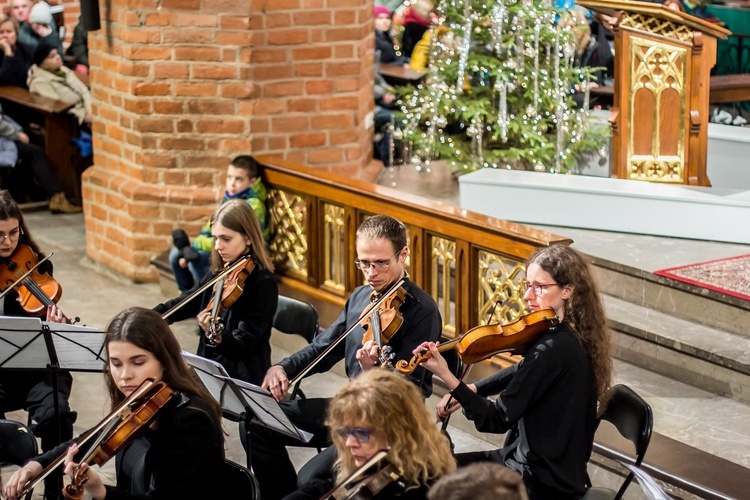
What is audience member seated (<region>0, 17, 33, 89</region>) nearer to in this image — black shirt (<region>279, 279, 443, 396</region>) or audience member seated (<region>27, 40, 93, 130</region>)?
audience member seated (<region>27, 40, 93, 130</region>)

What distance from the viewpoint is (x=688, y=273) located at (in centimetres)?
621

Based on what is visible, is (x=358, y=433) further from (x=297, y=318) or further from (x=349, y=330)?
(x=297, y=318)

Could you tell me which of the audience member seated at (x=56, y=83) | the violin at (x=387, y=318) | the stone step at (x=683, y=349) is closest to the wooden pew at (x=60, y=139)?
the audience member seated at (x=56, y=83)

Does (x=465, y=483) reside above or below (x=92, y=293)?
above

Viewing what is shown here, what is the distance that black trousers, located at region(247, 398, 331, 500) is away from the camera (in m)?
4.63

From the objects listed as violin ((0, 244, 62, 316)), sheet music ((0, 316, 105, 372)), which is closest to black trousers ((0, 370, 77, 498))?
violin ((0, 244, 62, 316))

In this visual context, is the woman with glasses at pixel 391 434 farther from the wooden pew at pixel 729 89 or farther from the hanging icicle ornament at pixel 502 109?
the wooden pew at pixel 729 89

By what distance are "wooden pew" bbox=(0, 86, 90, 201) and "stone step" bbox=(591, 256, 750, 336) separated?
15.6ft

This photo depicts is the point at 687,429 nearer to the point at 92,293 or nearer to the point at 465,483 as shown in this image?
the point at 465,483

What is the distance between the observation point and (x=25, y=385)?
204 inches

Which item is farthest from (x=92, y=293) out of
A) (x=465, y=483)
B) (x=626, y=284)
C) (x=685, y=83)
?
(x=465, y=483)

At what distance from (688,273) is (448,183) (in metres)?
2.56

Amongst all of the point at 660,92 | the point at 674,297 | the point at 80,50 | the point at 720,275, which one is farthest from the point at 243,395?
the point at 80,50

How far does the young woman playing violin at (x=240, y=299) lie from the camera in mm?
5051
